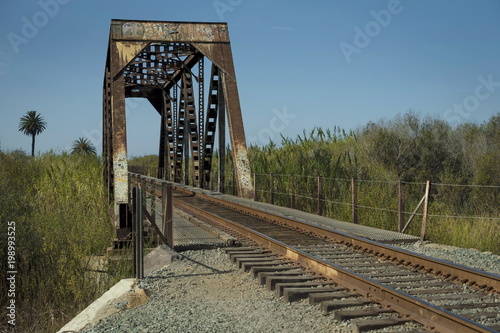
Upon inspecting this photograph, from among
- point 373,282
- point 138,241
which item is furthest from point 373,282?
point 138,241

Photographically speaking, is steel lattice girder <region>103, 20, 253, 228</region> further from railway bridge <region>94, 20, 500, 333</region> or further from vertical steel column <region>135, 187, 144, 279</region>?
vertical steel column <region>135, 187, 144, 279</region>

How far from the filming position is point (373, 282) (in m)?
5.19

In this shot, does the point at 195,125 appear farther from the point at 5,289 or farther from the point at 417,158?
the point at 5,289

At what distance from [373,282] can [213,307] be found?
64.7 inches

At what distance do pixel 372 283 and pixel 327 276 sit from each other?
0.88 m

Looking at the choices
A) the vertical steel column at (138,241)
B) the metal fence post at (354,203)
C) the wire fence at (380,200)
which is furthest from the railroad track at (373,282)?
the wire fence at (380,200)

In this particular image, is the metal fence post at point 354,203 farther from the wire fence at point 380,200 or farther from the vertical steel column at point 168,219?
the vertical steel column at point 168,219

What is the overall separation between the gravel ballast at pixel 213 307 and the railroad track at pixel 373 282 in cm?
19

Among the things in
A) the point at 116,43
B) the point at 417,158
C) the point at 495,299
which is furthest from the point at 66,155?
the point at 495,299

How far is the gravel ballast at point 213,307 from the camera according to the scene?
457 centimetres

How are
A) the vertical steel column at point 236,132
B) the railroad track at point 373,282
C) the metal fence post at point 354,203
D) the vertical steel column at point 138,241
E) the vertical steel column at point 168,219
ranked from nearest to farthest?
the railroad track at point 373,282 → the vertical steel column at point 138,241 → the vertical steel column at point 168,219 → the metal fence post at point 354,203 → the vertical steel column at point 236,132

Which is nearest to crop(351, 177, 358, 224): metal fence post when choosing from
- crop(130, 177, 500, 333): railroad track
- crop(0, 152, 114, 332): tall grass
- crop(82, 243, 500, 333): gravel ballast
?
crop(130, 177, 500, 333): railroad track

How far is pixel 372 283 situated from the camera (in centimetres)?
519

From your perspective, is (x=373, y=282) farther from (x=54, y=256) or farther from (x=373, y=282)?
(x=54, y=256)
